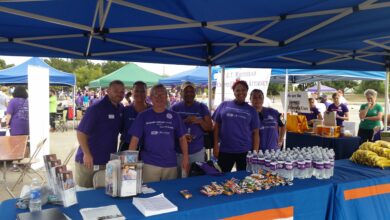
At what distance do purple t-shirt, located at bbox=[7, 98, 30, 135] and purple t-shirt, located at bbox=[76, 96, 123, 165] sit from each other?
314 cm

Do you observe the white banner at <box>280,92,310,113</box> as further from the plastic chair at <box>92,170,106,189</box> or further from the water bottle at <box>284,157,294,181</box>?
the plastic chair at <box>92,170,106,189</box>

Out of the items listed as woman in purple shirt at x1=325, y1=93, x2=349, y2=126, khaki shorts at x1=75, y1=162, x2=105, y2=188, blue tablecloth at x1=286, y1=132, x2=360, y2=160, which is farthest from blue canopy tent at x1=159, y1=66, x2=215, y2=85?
khaki shorts at x1=75, y1=162, x2=105, y2=188

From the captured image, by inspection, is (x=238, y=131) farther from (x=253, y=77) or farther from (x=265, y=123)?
(x=253, y=77)

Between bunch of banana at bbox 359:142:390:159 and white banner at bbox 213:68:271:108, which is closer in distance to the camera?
bunch of banana at bbox 359:142:390:159

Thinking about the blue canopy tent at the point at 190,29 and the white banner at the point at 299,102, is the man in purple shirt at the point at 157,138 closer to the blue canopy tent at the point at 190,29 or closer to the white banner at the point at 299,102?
the blue canopy tent at the point at 190,29

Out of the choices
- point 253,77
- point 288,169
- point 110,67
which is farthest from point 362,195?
point 110,67

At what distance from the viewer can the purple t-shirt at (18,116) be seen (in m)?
5.05

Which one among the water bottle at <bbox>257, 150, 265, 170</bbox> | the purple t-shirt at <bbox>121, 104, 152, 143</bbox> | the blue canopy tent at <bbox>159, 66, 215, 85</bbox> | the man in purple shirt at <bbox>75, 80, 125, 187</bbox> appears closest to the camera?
the water bottle at <bbox>257, 150, 265, 170</bbox>

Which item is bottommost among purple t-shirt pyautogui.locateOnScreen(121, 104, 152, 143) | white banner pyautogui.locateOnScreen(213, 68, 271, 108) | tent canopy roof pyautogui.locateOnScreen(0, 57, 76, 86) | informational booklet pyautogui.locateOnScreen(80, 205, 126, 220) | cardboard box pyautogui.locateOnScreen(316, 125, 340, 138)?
informational booklet pyautogui.locateOnScreen(80, 205, 126, 220)

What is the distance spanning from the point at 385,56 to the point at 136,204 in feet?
12.8

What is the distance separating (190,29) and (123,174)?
5.36ft

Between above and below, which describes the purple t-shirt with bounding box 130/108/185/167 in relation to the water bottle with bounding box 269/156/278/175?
above

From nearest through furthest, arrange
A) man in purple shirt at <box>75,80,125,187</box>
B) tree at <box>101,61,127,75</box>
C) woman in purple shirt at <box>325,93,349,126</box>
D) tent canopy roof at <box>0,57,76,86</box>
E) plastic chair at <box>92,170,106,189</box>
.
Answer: plastic chair at <box>92,170,106,189</box>, man in purple shirt at <box>75,80,125,187</box>, woman in purple shirt at <box>325,93,349,126</box>, tent canopy roof at <box>0,57,76,86</box>, tree at <box>101,61,127,75</box>

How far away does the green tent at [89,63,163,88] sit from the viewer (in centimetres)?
1099
